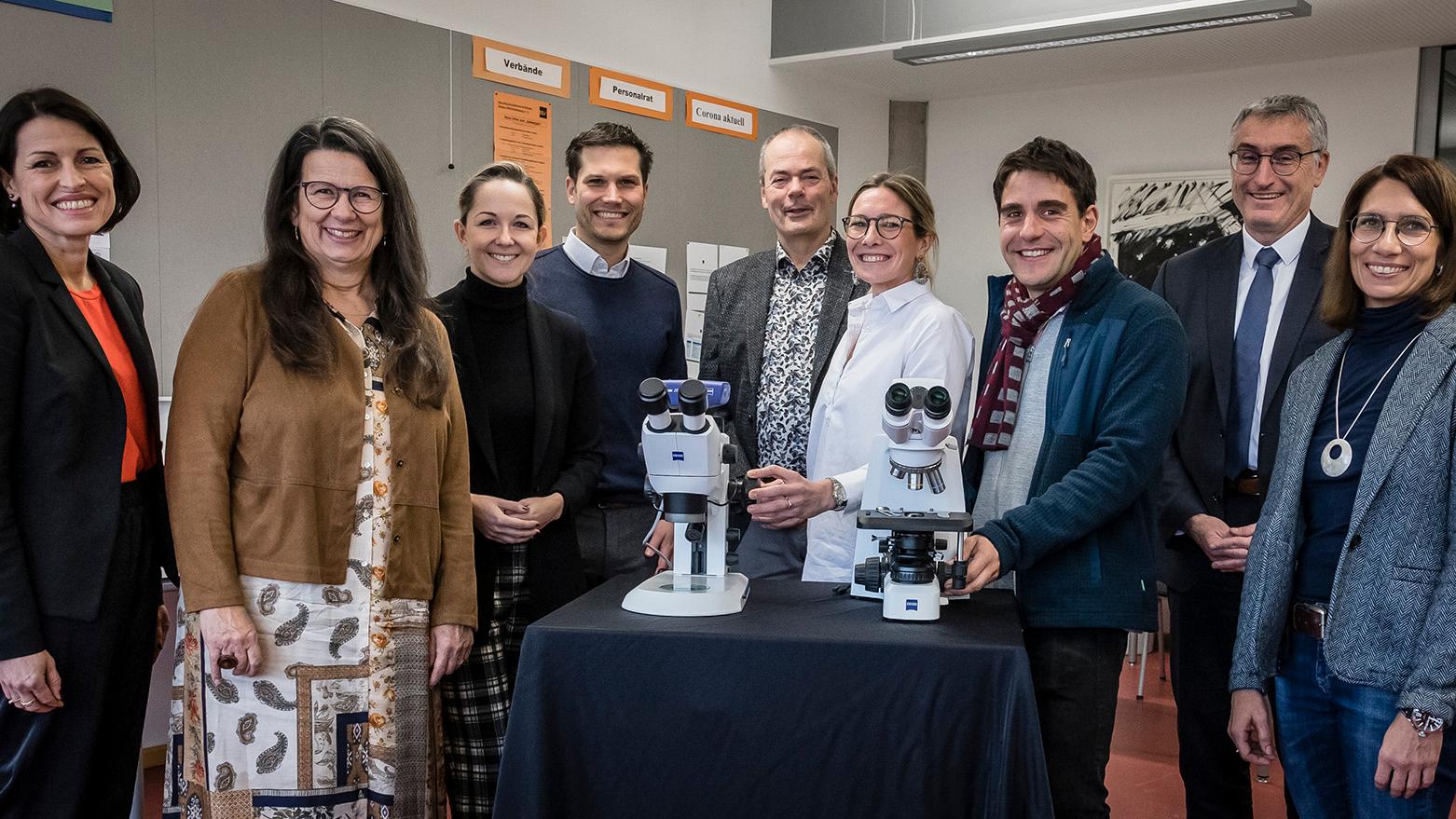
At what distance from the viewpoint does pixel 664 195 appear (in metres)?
4.74

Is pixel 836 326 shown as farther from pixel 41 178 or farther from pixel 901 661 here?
pixel 41 178

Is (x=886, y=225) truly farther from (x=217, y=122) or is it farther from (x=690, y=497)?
(x=217, y=122)

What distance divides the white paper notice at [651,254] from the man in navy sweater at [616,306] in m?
1.73

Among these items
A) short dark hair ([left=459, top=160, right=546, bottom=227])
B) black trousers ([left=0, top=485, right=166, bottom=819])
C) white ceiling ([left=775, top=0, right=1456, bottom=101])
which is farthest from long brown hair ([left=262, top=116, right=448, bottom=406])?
white ceiling ([left=775, top=0, right=1456, bottom=101])

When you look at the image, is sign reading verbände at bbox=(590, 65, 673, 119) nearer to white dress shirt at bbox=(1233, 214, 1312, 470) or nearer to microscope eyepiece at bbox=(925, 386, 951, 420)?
white dress shirt at bbox=(1233, 214, 1312, 470)

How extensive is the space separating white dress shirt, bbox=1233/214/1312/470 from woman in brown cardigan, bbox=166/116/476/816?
5.50 feet

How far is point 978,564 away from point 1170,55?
3.87 meters

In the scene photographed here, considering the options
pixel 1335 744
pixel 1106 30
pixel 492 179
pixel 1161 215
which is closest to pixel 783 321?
pixel 492 179

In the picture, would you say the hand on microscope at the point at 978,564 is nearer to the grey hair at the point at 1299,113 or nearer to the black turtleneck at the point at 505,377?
the black turtleneck at the point at 505,377

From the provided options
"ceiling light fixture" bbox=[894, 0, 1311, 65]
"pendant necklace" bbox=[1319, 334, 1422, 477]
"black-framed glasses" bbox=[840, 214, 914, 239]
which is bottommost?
"pendant necklace" bbox=[1319, 334, 1422, 477]

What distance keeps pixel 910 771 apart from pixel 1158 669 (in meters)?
3.52

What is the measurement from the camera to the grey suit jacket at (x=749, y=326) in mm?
2570

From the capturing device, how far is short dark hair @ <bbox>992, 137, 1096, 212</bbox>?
6.55 feet

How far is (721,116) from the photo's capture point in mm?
4949
